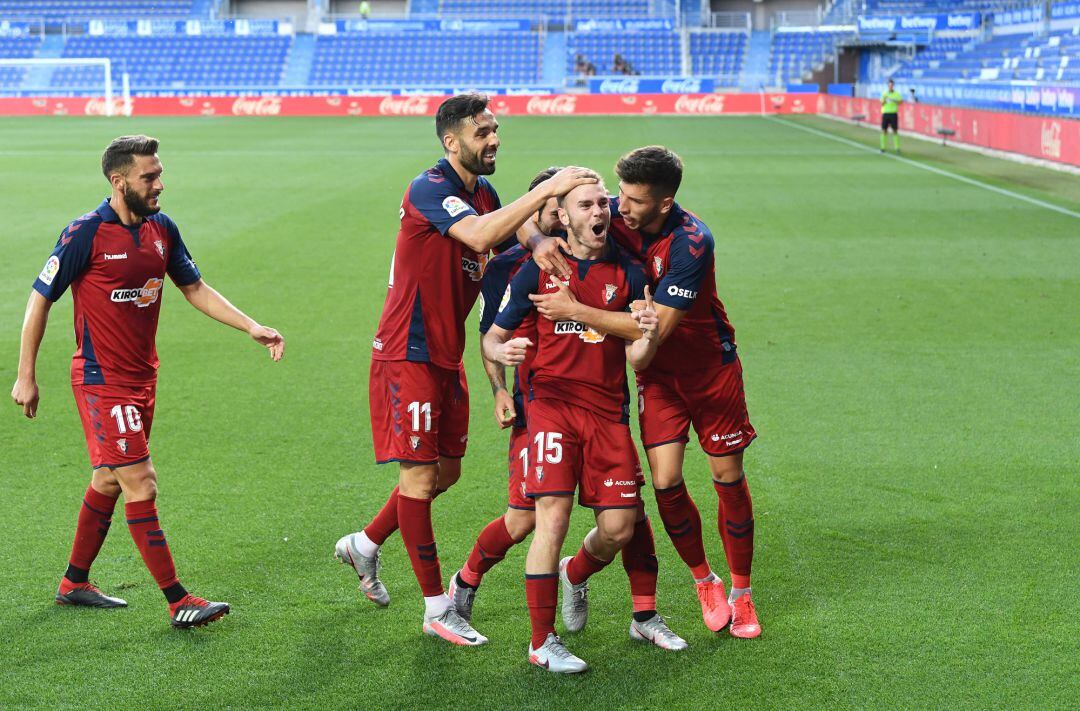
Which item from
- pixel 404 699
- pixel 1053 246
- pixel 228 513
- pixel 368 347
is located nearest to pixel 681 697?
pixel 404 699

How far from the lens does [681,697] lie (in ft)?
15.4

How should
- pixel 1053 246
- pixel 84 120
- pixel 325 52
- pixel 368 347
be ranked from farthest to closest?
1. pixel 325 52
2. pixel 84 120
3. pixel 1053 246
4. pixel 368 347

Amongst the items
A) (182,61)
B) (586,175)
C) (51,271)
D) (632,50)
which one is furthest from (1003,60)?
(182,61)

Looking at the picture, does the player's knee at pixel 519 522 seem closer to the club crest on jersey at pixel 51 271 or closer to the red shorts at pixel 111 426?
the red shorts at pixel 111 426

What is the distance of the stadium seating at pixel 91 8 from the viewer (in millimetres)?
67500

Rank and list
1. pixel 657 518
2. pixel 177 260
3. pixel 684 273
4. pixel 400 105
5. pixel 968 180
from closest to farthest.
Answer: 1. pixel 684 273
2. pixel 177 260
3. pixel 657 518
4. pixel 968 180
5. pixel 400 105

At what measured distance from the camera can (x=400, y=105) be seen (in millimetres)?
52812

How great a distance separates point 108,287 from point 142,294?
0.15 metres

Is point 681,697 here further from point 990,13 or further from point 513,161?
point 990,13

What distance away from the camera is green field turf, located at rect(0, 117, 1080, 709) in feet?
15.9

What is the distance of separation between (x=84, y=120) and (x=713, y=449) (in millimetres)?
46117

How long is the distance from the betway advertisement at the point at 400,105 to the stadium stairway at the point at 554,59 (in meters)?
6.32

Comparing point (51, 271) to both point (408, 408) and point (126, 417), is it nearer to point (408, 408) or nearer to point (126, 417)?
point (126, 417)

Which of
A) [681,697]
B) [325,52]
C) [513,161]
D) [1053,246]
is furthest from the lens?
[325,52]
